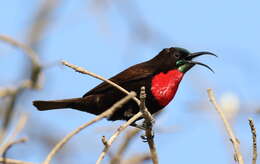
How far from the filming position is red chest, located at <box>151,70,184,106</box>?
4.62 m

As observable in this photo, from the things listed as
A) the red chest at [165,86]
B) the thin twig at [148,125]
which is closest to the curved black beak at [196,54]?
the red chest at [165,86]

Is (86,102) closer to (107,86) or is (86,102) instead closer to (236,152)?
(107,86)

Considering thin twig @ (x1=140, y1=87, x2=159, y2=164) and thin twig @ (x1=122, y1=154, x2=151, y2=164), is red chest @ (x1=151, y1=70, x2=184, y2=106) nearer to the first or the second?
thin twig @ (x1=122, y1=154, x2=151, y2=164)

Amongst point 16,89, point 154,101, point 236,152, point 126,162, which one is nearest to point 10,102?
point 16,89

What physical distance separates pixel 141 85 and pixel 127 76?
0.17 meters

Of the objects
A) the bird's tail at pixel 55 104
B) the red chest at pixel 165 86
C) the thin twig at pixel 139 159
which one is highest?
the red chest at pixel 165 86

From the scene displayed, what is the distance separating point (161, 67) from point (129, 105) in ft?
1.54

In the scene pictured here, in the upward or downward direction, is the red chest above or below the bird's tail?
above

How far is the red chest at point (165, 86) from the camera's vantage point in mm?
4621

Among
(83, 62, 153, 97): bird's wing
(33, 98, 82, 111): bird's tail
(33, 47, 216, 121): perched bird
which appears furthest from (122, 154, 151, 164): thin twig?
(33, 98, 82, 111): bird's tail

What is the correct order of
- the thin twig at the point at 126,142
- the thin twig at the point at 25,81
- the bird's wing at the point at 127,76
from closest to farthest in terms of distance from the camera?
1. the thin twig at the point at 126,142
2. the thin twig at the point at 25,81
3. the bird's wing at the point at 127,76

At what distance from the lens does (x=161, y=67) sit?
4832 millimetres

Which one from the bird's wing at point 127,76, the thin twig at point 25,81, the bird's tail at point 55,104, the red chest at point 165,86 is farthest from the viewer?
the bird's tail at point 55,104

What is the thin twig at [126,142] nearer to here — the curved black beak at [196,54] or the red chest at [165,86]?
the red chest at [165,86]
